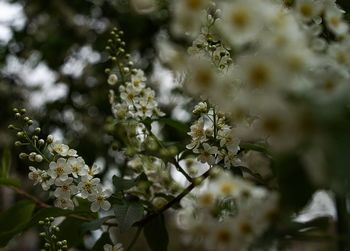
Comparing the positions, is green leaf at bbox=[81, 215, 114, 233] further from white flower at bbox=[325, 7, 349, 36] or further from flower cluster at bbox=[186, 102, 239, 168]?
white flower at bbox=[325, 7, 349, 36]

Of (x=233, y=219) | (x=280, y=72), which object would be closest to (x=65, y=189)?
(x=233, y=219)

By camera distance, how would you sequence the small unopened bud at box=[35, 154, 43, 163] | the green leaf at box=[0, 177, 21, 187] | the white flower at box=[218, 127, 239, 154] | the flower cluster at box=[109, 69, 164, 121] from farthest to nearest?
the green leaf at box=[0, 177, 21, 187] → the flower cluster at box=[109, 69, 164, 121] → the small unopened bud at box=[35, 154, 43, 163] → the white flower at box=[218, 127, 239, 154]

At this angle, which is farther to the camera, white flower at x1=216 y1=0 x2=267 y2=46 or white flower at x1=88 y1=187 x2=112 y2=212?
white flower at x1=88 y1=187 x2=112 y2=212

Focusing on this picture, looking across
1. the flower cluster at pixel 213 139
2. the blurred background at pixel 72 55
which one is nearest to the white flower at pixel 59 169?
the flower cluster at pixel 213 139

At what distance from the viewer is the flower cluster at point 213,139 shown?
38.7 inches

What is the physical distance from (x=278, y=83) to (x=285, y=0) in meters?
0.37

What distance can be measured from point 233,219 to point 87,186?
18.2 inches

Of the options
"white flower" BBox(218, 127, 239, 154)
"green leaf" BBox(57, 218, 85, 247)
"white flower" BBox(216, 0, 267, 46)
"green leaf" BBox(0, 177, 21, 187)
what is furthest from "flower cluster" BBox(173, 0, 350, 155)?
"green leaf" BBox(0, 177, 21, 187)

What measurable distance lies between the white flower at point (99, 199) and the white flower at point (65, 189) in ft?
0.12

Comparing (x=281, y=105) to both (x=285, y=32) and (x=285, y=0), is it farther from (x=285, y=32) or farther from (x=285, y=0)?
(x=285, y=0)

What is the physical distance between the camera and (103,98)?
2.37 metres

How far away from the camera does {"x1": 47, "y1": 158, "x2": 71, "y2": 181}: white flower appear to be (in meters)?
1.01

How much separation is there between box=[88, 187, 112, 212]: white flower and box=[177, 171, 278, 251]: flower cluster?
375mm

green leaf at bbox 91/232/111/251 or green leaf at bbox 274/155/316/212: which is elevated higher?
green leaf at bbox 91/232/111/251
